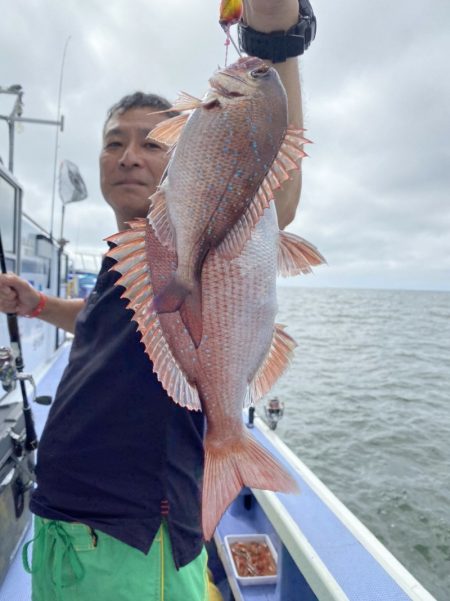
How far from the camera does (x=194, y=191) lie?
2.87ft

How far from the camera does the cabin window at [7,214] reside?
12.8 feet

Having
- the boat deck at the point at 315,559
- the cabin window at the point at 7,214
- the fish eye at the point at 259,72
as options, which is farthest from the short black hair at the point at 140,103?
the cabin window at the point at 7,214

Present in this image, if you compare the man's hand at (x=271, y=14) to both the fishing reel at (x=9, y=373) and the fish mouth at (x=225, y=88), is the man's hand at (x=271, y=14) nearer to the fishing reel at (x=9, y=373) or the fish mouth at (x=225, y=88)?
the fish mouth at (x=225, y=88)

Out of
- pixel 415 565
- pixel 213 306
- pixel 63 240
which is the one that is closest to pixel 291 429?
pixel 415 565

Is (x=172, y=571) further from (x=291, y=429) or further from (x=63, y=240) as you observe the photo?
(x=291, y=429)

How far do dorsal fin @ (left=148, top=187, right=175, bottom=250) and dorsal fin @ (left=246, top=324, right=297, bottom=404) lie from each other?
380 millimetres

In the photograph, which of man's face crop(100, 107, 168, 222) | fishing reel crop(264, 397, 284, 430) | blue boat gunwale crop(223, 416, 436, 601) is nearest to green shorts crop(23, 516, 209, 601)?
blue boat gunwale crop(223, 416, 436, 601)

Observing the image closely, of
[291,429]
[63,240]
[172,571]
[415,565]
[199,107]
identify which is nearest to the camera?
[199,107]

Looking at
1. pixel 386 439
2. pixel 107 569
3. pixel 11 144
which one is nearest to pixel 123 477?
pixel 107 569

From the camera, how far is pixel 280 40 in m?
1.08

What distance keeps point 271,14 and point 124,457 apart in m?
1.41

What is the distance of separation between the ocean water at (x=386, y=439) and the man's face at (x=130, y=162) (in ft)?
4.40

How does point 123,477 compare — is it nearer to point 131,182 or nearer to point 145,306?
point 145,306

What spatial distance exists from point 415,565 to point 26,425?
5.92 metres
